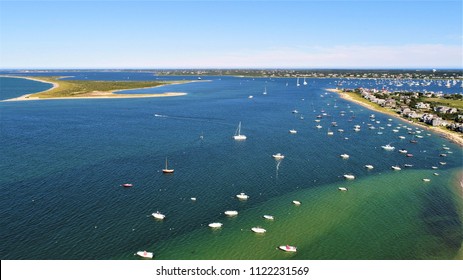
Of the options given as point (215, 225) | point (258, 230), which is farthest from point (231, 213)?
point (258, 230)

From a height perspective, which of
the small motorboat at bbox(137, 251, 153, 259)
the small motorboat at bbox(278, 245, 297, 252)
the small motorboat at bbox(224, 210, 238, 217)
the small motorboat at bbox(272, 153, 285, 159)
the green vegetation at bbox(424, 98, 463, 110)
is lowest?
the small motorboat at bbox(278, 245, 297, 252)

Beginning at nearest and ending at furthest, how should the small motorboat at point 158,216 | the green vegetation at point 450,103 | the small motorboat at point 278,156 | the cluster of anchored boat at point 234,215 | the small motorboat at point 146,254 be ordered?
the small motorboat at point 146,254
the cluster of anchored boat at point 234,215
the small motorboat at point 158,216
the small motorboat at point 278,156
the green vegetation at point 450,103

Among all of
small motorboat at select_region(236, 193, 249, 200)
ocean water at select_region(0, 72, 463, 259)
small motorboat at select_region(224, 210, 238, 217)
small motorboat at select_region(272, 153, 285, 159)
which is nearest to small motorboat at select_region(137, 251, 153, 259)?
ocean water at select_region(0, 72, 463, 259)

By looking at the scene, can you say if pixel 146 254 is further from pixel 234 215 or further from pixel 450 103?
pixel 450 103

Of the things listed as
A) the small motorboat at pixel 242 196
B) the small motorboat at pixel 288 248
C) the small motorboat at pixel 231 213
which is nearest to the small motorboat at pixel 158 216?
the small motorboat at pixel 231 213

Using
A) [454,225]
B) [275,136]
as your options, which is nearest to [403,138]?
[275,136]

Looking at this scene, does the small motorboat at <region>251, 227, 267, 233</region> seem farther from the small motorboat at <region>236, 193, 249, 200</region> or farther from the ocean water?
the small motorboat at <region>236, 193, 249, 200</region>

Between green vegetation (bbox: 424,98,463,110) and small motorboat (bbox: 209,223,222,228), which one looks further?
green vegetation (bbox: 424,98,463,110)

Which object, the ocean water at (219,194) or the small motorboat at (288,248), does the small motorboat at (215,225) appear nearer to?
the ocean water at (219,194)

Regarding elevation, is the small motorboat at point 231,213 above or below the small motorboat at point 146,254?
below
